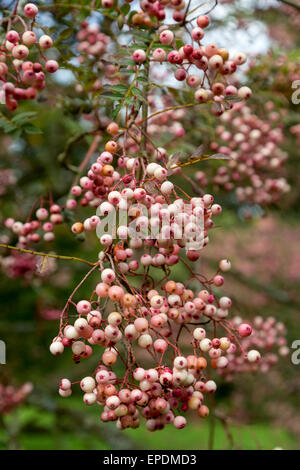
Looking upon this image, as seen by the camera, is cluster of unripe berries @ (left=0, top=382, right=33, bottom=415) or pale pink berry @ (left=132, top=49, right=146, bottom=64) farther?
cluster of unripe berries @ (left=0, top=382, right=33, bottom=415)

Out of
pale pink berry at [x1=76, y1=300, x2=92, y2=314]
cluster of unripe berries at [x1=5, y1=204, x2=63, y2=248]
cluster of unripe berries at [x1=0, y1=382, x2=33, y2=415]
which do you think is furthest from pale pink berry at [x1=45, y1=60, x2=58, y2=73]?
cluster of unripe berries at [x1=0, y1=382, x2=33, y2=415]

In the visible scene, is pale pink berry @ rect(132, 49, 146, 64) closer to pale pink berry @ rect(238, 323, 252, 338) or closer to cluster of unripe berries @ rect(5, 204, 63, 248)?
cluster of unripe berries @ rect(5, 204, 63, 248)

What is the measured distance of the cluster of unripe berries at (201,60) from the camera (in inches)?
29.4

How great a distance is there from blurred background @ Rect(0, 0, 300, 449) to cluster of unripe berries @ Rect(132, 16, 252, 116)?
0.19 m

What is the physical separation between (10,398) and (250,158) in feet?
4.75

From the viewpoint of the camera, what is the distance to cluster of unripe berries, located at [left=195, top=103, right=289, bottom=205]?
147cm

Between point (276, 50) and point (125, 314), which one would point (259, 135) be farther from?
point (125, 314)

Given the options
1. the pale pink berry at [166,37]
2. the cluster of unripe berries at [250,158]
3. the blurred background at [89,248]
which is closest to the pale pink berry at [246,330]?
the blurred background at [89,248]

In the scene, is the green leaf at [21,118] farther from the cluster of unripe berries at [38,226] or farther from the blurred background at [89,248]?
the cluster of unripe berries at [38,226]

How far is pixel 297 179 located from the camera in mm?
2607

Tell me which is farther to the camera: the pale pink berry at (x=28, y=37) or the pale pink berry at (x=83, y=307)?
the pale pink berry at (x=28, y=37)

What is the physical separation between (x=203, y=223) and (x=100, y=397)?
29 centimetres

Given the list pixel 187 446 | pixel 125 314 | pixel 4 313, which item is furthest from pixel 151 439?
pixel 125 314

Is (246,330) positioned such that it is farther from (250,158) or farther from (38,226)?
(250,158)
